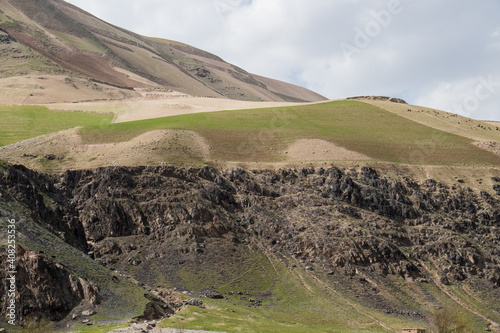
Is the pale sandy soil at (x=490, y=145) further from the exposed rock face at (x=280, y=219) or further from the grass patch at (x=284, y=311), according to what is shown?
the grass patch at (x=284, y=311)

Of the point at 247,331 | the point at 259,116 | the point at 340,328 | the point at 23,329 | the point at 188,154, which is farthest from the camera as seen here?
the point at 259,116

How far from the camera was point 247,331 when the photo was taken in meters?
50.9

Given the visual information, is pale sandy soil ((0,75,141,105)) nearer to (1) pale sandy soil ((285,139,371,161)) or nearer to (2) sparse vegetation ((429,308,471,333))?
(1) pale sandy soil ((285,139,371,161))

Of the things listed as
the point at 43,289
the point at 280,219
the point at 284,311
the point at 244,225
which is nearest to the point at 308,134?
the point at 280,219

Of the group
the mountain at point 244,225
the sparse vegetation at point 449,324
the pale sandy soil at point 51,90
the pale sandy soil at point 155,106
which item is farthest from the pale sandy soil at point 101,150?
the sparse vegetation at point 449,324

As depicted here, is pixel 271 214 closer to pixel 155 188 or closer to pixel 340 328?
pixel 155 188

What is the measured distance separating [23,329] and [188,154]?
54.0 m

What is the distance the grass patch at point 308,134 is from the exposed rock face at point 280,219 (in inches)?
409

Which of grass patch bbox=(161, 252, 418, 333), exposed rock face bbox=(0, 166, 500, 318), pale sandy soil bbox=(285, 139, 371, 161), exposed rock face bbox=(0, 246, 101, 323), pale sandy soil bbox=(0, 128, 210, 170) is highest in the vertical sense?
pale sandy soil bbox=(285, 139, 371, 161)

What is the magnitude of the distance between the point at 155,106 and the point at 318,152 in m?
65.0

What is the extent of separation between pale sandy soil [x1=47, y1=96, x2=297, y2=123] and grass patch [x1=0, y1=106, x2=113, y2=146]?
583 centimetres

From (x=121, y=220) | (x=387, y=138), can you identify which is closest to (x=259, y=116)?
(x=387, y=138)

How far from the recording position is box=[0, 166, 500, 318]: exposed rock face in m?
72.8

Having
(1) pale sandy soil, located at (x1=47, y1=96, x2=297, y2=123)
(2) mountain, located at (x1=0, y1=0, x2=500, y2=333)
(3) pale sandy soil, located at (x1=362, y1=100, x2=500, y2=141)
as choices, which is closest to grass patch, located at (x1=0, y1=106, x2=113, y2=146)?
(2) mountain, located at (x1=0, y1=0, x2=500, y2=333)
